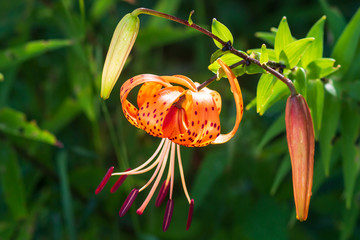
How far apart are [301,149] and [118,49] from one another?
0.95ft

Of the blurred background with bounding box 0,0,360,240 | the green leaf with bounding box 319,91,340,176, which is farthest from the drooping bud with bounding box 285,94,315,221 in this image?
the blurred background with bounding box 0,0,360,240

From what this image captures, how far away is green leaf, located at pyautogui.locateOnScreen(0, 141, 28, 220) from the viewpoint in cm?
146

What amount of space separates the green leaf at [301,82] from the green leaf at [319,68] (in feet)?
0.27

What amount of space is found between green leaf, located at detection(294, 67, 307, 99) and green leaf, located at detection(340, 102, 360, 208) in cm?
28

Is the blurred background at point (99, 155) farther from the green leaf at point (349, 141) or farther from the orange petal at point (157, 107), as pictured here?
the orange petal at point (157, 107)

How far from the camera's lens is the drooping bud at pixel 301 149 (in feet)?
2.25

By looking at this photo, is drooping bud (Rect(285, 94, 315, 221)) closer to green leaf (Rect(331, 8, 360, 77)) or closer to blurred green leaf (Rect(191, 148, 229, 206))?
green leaf (Rect(331, 8, 360, 77))

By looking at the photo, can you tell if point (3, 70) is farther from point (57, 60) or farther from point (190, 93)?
point (190, 93)

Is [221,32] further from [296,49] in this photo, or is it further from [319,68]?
[319,68]

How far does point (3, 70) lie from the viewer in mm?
1521

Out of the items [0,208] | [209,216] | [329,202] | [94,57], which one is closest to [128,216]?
[209,216]

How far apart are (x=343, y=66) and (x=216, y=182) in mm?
680

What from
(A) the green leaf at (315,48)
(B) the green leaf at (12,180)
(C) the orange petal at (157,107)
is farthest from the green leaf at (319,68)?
(B) the green leaf at (12,180)

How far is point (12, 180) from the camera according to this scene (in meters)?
1.46
